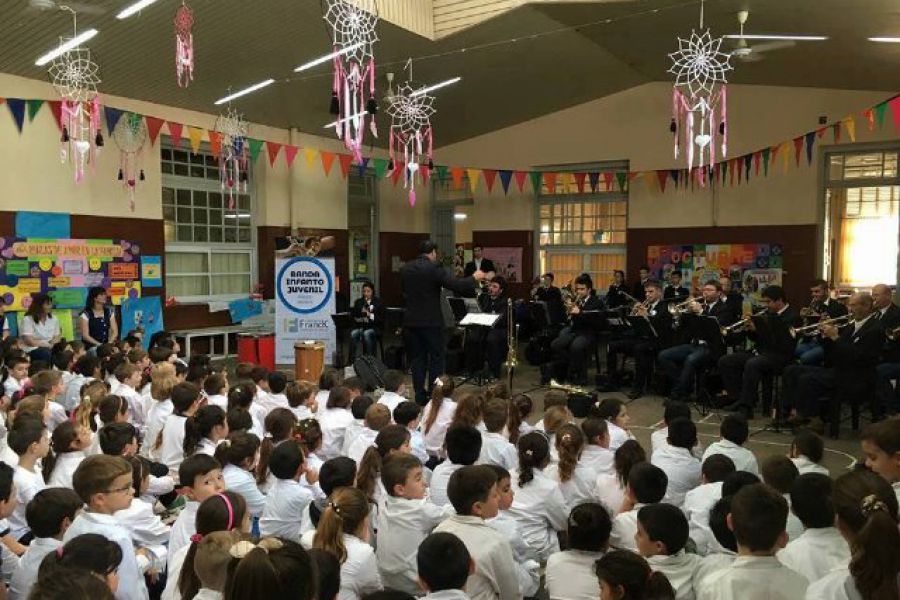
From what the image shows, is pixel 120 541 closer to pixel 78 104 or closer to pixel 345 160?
pixel 78 104

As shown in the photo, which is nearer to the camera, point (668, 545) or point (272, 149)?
point (668, 545)

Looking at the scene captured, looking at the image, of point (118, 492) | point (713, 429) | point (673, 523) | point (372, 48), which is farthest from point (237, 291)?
point (673, 523)

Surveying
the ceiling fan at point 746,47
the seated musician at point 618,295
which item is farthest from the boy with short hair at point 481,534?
the seated musician at point 618,295

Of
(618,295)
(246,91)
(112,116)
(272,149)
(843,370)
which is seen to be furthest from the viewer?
(618,295)

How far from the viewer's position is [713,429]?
6.37 meters

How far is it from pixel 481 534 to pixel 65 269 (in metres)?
7.79

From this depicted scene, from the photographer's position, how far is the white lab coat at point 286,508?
10.3 ft

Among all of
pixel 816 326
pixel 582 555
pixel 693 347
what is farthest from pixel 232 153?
pixel 582 555

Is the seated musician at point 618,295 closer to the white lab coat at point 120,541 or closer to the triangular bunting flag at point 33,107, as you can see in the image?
the triangular bunting flag at point 33,107

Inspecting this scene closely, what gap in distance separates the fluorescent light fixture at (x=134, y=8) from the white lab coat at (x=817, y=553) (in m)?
6.87

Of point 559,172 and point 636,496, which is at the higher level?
point 559,172

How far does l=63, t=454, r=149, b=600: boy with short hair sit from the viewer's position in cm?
245

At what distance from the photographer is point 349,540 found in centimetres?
251

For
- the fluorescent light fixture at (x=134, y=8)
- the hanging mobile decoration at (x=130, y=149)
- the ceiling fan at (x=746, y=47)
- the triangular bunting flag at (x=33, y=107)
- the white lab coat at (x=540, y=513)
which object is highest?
the fluorescent light fixture at (x=134, y=8)
